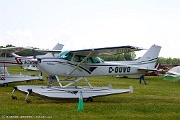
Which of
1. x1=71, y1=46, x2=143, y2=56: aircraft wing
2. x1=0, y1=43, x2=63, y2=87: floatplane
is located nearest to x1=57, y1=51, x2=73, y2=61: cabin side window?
x1=71, y1=46, x2=143, y2=56: aircraft wing

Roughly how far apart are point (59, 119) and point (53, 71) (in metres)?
5.35

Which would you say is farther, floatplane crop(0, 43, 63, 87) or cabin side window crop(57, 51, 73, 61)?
floatplane crop(0, 43, 63, 87)

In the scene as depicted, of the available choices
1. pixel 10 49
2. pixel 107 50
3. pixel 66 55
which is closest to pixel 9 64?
pixel 10 49

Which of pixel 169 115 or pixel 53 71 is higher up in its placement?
pixel 53 71

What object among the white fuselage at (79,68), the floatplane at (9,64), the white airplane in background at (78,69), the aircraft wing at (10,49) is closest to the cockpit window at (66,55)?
the white airplane in background at (78,69)

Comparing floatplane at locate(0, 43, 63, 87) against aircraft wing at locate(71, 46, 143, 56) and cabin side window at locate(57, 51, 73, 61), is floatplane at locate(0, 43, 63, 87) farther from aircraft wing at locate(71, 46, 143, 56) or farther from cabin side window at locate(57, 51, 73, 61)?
aircraft wing at locate(71, 46, 143, 56)

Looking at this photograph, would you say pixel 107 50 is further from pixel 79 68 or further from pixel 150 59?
pixel 150 59

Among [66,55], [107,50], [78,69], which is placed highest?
[107,50]

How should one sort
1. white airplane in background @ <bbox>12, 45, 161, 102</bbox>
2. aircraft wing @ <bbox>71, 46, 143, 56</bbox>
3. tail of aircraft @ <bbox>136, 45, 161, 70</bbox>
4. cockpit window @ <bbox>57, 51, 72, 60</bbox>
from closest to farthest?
aircraft wing @ <bbox>71, 46, 143, 56</bbox> < white airplane in background @ <bbox>12, 45, 161, 102</bbox> < cockpit window @ <bbox>57, 51, 72, 60</bbox> < tail of aircraft @ <bbox>136, 45, 161, 70</bbox>

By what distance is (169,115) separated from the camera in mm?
10234

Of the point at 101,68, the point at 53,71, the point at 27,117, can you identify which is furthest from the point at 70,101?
the point at 27,117

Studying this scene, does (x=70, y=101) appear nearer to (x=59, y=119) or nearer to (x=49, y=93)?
(x=49, y=93)

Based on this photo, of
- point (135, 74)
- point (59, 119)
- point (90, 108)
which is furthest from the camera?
point (135, 74)

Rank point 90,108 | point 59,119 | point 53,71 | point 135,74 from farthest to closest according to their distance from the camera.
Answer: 1. point 135,74
2. point 53,71
3. point 90,108
4. point 59,119
